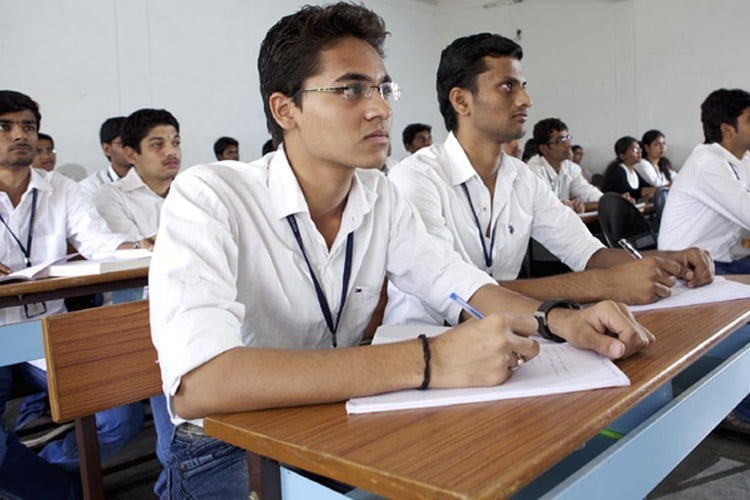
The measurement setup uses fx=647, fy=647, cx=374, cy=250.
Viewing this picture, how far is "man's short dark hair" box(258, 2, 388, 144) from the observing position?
1228 mm

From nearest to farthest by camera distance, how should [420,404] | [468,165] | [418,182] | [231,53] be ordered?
[420,404] → [418,182] → [468,165] → [231,53]

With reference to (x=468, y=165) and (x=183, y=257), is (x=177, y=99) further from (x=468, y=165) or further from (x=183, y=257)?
(x=183, y=257)

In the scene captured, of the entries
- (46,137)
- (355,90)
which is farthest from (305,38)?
(46,137)

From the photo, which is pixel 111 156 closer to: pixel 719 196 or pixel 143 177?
pixel 143 177

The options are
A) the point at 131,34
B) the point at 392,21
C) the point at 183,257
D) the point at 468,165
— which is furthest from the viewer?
the point at 392,21

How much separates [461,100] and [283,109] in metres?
0.96

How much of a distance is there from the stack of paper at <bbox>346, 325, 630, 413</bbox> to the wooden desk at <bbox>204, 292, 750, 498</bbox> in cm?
2

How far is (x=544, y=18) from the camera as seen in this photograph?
8.98m

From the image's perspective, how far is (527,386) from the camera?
2.63ft

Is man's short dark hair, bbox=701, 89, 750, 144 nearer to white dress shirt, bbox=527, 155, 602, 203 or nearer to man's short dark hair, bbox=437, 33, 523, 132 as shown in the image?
man's short dark hair, bbox=437, 33, 523, 132

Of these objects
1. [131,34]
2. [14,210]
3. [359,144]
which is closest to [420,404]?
[359,144]

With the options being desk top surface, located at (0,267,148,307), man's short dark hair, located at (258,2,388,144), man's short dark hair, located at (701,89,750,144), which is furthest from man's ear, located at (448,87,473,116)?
man's short dark hair, located at (701,89,750,144)

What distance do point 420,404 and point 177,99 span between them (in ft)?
19.2

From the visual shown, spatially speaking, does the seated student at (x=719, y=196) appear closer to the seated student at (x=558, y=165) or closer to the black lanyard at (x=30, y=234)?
the seated student at (x=558, y=165)
